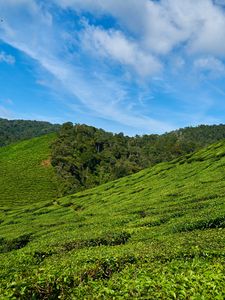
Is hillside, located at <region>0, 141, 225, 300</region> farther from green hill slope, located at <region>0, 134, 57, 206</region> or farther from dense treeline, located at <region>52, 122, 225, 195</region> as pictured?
dense treeline, located at <region>52, 122, 225, 195</region>

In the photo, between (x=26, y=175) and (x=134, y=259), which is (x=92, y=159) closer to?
(x=26, y=175)

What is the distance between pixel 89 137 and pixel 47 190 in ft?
166

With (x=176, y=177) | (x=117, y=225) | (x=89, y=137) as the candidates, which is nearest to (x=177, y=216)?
(x=117, y=225)

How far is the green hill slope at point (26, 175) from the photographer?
145375 mm

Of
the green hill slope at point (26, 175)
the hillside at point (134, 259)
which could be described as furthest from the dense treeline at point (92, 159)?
the hillside at point (134, 259)

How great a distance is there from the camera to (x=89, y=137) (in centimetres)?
19888

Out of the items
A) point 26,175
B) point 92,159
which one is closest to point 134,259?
point 26,175

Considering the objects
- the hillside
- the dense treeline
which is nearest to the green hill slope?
the dense treeline

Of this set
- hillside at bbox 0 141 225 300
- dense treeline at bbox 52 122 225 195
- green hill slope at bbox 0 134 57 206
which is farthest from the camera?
dense treeline at bbox 52 122 225 195

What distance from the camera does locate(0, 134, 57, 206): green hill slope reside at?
145375mm

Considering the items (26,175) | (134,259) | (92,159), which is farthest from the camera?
(92,159)

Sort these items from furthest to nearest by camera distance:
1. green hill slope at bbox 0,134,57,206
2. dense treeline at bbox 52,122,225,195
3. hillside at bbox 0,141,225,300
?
1. dense treeline at bbox 52,122,225,195
2. green hill slope at bbox 0,134,57,206
3. hillside at bbox 0,141,225,300

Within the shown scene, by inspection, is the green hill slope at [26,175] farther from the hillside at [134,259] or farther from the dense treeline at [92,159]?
the hillside at [134,259]

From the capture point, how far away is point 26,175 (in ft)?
538
